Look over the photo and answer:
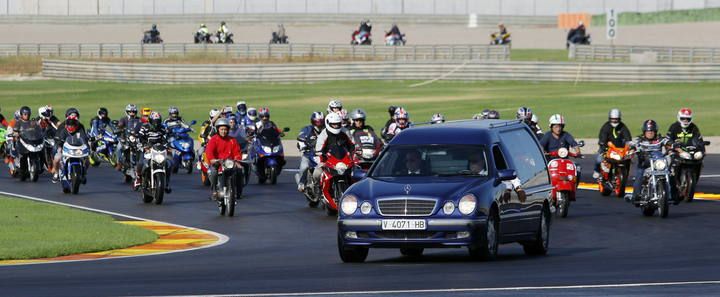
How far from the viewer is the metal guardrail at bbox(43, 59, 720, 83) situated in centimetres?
6047

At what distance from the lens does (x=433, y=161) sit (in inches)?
744

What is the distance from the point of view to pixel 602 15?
9712 centimetres

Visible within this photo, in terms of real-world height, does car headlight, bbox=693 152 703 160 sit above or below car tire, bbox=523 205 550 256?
above

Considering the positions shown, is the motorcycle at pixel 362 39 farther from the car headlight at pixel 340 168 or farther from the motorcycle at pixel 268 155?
the car headlight at pixel 340 168

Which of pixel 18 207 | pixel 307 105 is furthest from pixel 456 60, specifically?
pixel 18 207

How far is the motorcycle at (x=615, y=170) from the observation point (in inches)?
1166

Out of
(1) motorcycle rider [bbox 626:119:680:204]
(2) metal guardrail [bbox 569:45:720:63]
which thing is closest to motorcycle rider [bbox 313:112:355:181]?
(1) motorcycle rider [bbox 626:119:680:204]

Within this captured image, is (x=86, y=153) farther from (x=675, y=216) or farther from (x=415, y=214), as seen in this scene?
(x=415, y=214)

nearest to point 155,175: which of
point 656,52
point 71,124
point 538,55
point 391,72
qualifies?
point 71,124

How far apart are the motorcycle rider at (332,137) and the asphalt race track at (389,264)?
114 centimetres

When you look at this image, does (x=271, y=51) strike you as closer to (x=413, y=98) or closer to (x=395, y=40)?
(x=395, y=40)

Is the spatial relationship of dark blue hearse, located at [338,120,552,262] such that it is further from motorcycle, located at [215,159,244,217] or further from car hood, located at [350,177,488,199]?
motorcycle, located at [215,159,244,217]

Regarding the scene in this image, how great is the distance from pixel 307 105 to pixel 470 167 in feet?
129

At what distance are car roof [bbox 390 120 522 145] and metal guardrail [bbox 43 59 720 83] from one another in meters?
41.6
